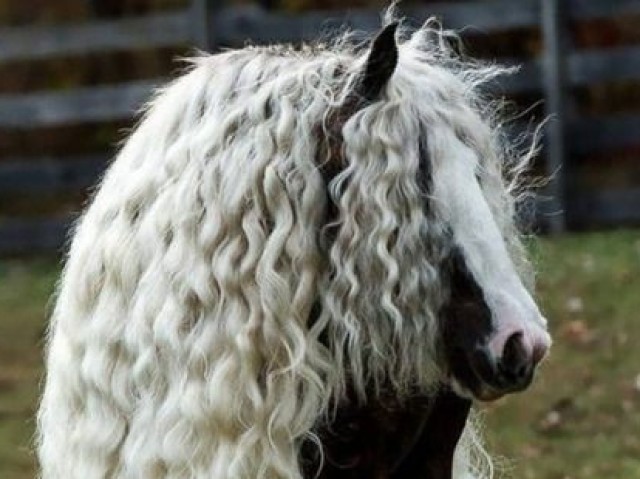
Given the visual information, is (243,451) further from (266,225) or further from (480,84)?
(480,84)

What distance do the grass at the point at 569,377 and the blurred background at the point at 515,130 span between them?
0.01m

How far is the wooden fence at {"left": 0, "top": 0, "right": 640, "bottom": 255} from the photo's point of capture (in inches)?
457

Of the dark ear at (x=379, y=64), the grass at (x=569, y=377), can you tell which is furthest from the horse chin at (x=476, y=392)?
the grass at (x=569, y=377)

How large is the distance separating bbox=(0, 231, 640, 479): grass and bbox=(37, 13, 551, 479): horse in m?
3.74

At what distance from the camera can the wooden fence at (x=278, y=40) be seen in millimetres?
11609

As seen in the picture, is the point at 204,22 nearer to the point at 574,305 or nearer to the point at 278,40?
the point at 278,40

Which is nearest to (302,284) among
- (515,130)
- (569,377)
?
(569,377)

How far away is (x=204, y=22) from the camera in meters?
12.3

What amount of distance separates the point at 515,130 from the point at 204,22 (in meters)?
2.06

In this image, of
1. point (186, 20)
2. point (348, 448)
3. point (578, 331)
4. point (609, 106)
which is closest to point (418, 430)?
point (348, 448)

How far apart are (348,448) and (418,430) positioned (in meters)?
0.12

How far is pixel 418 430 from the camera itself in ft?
11.3

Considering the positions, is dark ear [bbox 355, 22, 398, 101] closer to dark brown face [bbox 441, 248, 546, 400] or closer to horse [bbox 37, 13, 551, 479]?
horse [bbox 37, 13, 551, 479]

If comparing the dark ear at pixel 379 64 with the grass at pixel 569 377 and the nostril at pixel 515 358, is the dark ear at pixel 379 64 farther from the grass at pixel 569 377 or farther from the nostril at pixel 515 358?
the grass at pixel 569 377
